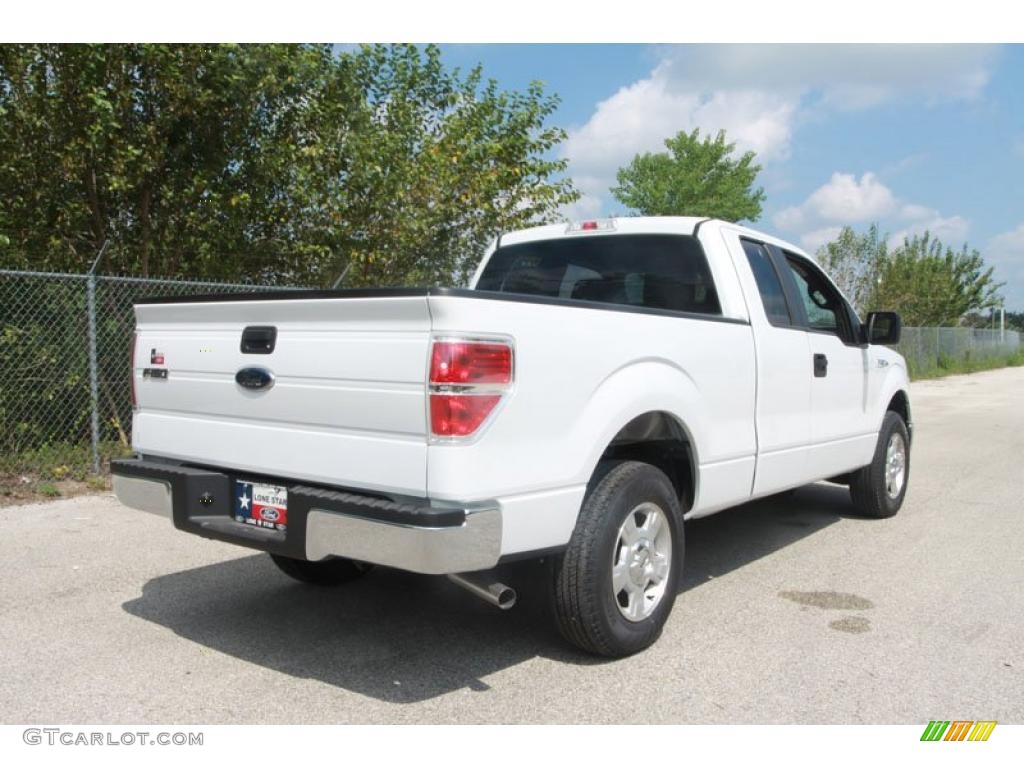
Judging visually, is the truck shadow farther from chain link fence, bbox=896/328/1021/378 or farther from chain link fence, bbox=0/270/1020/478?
chain link fence, bbox=896/328/1021/378

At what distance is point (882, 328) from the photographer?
6.43 metres

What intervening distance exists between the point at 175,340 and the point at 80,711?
160cm

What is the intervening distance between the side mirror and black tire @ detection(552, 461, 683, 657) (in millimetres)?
3012

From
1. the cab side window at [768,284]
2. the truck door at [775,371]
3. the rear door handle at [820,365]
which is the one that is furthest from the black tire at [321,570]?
the rear door handle at [820,365]

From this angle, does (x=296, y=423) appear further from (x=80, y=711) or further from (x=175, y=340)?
(x=80, y=711)

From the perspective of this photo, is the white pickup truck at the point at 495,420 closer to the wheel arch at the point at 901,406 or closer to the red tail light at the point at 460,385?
the red tail light at the point at 460,385

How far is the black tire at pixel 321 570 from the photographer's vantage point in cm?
500

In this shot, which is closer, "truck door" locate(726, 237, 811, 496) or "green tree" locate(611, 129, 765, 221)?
"truck door" locate(726, 237, 811, 496)

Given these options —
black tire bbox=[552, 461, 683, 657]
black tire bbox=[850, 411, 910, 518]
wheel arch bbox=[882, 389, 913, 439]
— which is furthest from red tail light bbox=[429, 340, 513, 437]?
wheel arch bbox=[882, 389, 913, 439]

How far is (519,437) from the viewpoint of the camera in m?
3.38

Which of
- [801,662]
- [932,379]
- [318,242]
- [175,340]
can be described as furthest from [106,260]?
[932,379]

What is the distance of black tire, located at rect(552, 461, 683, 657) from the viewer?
3.71 meters

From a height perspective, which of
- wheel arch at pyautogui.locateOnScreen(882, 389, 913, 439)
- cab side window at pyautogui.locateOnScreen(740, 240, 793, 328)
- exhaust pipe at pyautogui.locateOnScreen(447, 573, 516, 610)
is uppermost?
cab side window at pyautogui.locateOnScreen(740, 240, 793, 328)

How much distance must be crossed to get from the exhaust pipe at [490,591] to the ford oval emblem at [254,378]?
1083mm
